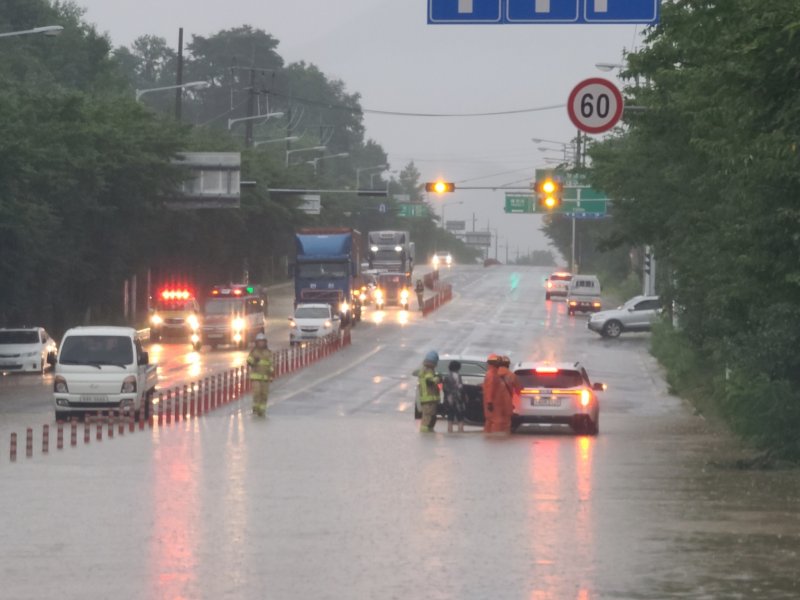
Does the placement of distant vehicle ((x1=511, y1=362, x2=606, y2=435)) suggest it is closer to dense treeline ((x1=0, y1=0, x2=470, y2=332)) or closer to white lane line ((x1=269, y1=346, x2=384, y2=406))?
white lane line ((x1=269, y1=346, x2=384, y2=406))

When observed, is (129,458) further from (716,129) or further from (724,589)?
(724,589)

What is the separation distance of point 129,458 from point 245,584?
1203 cm

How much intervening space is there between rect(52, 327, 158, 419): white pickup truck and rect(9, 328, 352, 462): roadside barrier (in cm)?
25

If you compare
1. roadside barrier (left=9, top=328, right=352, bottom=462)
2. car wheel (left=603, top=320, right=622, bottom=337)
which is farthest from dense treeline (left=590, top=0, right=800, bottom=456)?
car wheel (left=603, top=320, right=622, bottom=337)

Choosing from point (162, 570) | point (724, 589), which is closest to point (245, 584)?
point (162, 570)

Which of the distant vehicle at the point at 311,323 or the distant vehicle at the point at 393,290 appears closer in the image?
the distant vehicle at the point at 311,323

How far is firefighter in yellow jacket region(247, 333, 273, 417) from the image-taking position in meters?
35.2

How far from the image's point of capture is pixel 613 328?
241 ft

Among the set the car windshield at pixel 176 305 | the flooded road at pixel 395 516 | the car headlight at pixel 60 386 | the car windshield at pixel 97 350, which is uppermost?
the car windshield at pixel 176 305

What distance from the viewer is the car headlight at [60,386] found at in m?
35.2

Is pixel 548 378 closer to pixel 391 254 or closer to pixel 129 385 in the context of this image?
pixel 129 385

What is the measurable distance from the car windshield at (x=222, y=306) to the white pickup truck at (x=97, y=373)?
2897cm

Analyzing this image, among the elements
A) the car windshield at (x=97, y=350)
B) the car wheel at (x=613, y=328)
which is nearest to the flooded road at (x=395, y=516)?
the car windshield at (x=97, y=350)

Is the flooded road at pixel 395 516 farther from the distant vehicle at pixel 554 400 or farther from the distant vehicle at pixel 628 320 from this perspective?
the distant vehicle at pixel 628 320
